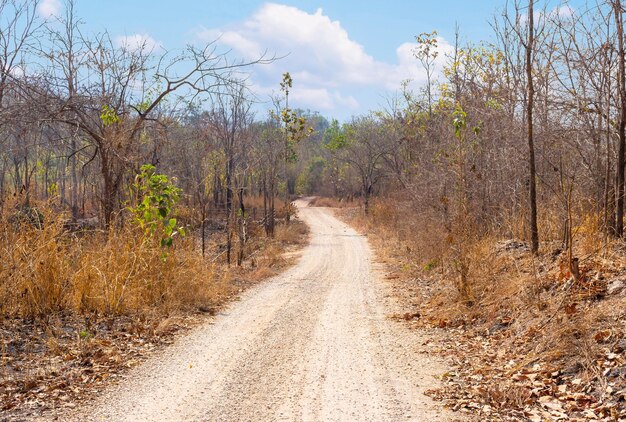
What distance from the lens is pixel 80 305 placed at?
8344 mm

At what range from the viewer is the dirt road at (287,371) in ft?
16.9

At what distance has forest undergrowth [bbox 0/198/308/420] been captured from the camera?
6.00 metres

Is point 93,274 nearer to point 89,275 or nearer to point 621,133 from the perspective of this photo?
point 89,275

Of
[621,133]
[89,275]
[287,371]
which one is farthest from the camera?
[89,275]

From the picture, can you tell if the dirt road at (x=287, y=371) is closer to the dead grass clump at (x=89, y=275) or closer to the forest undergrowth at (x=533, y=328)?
the forest undergrowth at (x=533, y=328)

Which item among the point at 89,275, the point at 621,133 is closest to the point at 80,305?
the point at 89,275

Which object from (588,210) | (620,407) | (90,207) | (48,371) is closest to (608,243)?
(588,210)

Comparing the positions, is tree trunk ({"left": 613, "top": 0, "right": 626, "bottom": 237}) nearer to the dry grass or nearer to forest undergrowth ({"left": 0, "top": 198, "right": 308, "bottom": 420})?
forest undergrowth ({"left": 0, "top": 198, "right": 308, "bottom": 420})

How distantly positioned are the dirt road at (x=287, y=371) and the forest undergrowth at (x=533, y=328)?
1.62ft

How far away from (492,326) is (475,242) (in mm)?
2829

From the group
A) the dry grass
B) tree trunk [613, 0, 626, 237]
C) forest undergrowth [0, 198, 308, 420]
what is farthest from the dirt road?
tree trunk [613, 0, 626, 237]

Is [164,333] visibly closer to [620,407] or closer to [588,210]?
[620,407]

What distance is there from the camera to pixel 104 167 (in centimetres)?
1088

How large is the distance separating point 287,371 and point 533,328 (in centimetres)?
291
